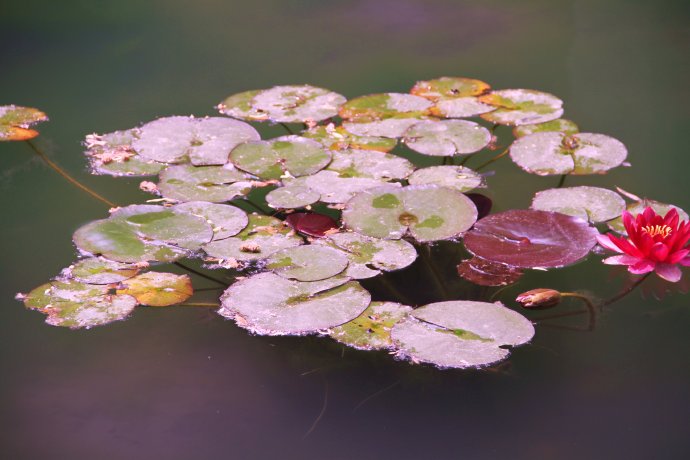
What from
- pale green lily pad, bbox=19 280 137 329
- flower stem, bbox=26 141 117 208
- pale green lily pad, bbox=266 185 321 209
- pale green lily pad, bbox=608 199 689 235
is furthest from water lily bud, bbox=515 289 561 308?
flower stem, bbox=26 141 117 208

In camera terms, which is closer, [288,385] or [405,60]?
[288,385]

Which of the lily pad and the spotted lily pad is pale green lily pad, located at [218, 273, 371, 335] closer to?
the lily pad

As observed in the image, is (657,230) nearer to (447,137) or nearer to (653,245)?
(653,245)

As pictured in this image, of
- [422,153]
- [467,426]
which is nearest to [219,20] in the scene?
[422,153]

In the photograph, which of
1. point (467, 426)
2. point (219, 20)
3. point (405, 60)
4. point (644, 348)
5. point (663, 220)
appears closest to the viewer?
point (467, 426)

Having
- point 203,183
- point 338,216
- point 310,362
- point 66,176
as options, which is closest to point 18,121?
point 66,176

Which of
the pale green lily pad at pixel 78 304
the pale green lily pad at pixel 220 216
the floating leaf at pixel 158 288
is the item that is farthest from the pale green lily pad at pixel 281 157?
the pale green lily pad at pixel 78 304

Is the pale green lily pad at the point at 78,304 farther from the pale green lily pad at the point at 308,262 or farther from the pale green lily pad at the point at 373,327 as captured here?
the pale green lily pad at the point at 373,327

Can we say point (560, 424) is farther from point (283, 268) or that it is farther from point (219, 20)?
point (219, 20)
